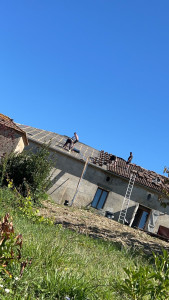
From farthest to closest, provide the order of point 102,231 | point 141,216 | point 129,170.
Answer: point 129,170 < point 141,216 < point 102,231

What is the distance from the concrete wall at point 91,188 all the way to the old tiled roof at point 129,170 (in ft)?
1.44

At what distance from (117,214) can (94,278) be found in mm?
18559

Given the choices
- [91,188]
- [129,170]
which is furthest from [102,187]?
[129,170]

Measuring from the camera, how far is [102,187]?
21.8 m

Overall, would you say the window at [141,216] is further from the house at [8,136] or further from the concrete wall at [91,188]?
the house at [8,136]

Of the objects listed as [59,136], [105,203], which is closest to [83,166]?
[105,203]

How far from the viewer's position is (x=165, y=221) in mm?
22625

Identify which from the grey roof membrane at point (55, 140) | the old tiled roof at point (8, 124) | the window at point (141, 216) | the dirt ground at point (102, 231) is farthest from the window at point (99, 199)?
the old tiled roof at point (8, 124)

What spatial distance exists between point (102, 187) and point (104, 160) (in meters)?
2.67

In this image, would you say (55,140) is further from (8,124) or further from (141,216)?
(141,216)

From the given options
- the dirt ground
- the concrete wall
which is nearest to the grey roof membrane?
the concrete wall

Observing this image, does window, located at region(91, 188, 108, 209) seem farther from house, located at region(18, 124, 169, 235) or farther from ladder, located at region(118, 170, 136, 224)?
ladder, located at region(118, 170, 136, 224)

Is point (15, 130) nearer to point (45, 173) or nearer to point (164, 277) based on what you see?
point (45, 173)

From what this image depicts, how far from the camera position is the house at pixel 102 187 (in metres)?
21.0
